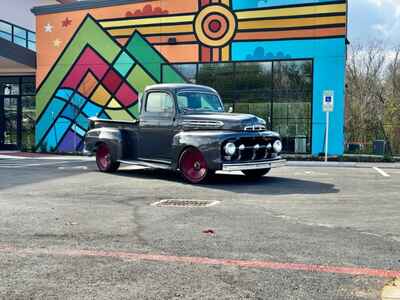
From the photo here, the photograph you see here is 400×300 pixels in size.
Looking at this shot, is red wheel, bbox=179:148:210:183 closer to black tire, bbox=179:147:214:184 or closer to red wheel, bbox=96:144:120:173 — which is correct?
black tire, bbox=179:147:214:184

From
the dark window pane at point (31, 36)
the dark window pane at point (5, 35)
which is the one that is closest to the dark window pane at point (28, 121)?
the dark window pane at point (5, 35)

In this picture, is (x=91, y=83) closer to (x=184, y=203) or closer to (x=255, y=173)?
(x=255, y=173)

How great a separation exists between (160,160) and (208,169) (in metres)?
1.64

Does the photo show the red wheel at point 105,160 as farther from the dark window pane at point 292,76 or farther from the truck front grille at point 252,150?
the dark window pane at point 292,76

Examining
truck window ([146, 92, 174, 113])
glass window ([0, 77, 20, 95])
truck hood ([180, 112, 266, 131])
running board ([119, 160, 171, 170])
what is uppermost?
glass window ([0, 77, 20, 95])

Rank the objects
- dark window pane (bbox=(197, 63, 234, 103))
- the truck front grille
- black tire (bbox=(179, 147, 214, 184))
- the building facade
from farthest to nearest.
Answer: the building facade
dark window pane (bbox=(197, 63, 234, 103))
black tire (bbox=(179, 147, 214, 184))
the truck front grille

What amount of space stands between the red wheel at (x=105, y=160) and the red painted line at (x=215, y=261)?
25.1 feet

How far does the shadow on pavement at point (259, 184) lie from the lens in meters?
9.52

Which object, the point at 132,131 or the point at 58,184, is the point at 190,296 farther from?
the point at 132,131

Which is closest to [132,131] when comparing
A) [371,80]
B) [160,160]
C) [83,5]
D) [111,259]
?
[160,160]

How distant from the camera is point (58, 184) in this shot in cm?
1061

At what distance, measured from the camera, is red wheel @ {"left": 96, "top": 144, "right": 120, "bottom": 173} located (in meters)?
12.9

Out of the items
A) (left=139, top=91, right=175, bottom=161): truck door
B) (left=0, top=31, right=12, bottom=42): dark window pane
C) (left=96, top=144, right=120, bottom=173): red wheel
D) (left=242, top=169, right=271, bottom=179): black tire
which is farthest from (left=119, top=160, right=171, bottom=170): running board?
(left=0, top=31, right=12, bottom=42): dark window pane

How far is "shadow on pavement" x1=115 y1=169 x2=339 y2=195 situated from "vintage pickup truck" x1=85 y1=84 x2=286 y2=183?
335 mm
